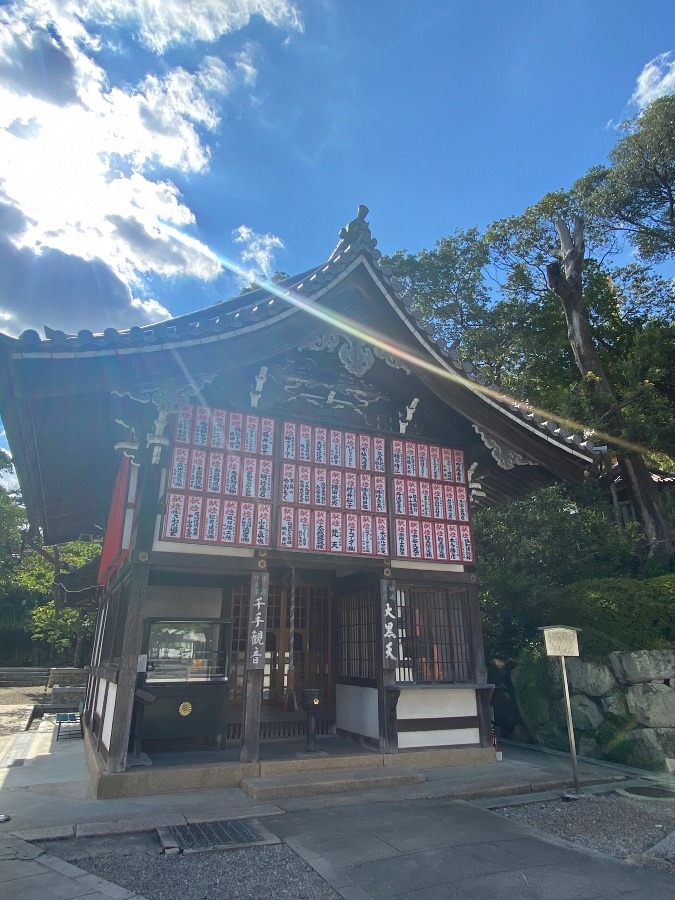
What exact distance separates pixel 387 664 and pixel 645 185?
77.2ft

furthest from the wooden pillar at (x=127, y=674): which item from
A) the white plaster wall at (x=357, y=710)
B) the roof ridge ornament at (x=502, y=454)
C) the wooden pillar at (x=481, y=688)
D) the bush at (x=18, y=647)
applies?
the bush at (x=18, y=647)

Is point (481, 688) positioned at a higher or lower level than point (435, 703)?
higher

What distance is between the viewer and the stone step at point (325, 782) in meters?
7.50

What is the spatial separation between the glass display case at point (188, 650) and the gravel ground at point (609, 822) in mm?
5143

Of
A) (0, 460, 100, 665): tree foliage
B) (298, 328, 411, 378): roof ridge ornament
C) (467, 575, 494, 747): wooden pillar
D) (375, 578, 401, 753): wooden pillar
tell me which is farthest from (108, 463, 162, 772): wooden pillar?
(0, 460, 100, 665): tree foliage

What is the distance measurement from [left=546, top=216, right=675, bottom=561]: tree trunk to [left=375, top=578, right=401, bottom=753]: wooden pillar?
1031 centimetres

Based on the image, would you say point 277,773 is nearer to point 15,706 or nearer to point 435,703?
point 435,703

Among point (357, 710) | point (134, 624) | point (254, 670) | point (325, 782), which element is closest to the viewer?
point (325, 782)

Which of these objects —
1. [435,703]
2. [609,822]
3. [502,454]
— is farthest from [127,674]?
[502,454]

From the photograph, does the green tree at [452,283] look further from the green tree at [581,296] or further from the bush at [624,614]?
the bush at [624,614]

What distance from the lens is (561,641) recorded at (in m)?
8.75

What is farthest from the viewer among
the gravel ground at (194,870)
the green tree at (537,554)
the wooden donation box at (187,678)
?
the green tree at (537,554)

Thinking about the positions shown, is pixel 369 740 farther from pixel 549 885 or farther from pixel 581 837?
pixel 549 885

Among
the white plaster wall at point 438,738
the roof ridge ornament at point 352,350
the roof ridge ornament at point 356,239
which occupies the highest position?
the roof ridge ornament at point 356,239
